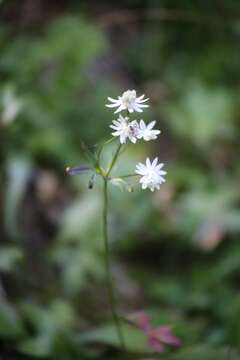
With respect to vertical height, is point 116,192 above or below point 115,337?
above

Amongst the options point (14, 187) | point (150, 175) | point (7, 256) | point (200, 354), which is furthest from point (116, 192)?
point (150, 175)

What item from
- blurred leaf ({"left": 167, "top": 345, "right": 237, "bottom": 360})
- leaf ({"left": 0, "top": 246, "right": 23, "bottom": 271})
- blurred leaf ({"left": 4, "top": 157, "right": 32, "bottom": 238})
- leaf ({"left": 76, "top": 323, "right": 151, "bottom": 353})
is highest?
blurred leaf ({"left": 4, "top": 157, "right": 32, "bottom": 238})

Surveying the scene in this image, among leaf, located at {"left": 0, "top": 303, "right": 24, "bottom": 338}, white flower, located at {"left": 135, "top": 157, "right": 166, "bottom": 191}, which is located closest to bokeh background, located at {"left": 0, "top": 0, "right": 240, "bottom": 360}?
leaf, located at {"left": 0, "top": 303, "right": 24, "bottom": 338}

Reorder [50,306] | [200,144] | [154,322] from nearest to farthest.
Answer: [154,322]
[50,306]
[200,144]

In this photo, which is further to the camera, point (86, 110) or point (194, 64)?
point (194, 64)

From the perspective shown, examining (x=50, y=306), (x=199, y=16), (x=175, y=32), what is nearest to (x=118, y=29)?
(x=175, y=32)

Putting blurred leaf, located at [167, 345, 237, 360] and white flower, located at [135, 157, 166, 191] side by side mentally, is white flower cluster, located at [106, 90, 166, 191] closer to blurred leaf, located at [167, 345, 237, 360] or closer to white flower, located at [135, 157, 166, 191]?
white flower, located at [135, 157, 166, 191]

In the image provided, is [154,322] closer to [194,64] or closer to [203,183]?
[203,183]

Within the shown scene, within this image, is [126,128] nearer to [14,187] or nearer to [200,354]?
[200,354]
